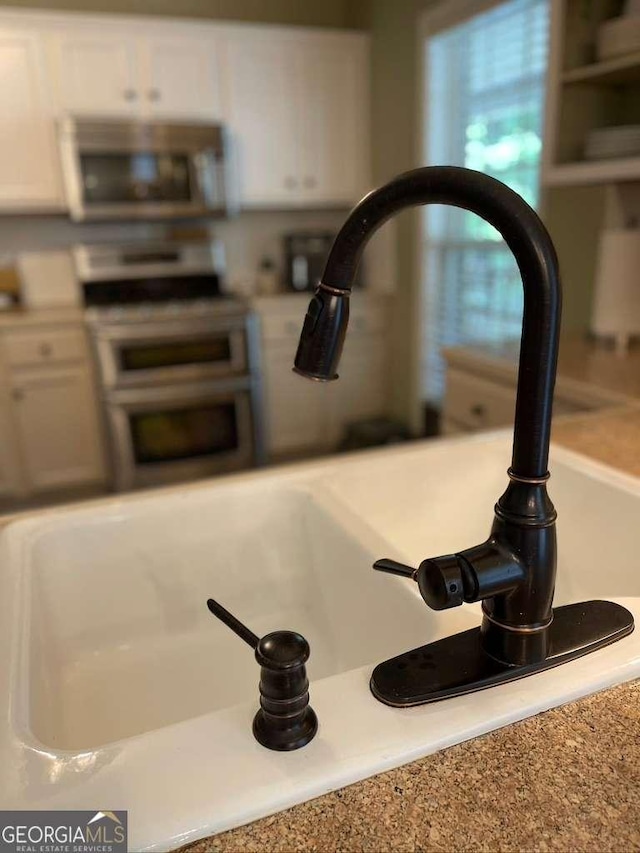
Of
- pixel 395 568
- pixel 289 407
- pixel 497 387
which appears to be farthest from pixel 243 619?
pixel 289 407

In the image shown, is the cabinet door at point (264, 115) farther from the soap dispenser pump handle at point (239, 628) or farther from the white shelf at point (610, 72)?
the soap dispenser pump handle at point (239, 628)

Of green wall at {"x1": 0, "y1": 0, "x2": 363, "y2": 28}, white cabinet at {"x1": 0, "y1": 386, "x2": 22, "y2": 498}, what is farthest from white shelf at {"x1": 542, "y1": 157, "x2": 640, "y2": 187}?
white cabinet at {"x1": 0, "y1": 386, "x2": 22, "y2": 498}

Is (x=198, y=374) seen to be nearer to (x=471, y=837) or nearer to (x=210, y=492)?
(x=210, y=492)

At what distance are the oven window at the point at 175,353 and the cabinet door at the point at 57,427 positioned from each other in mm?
264

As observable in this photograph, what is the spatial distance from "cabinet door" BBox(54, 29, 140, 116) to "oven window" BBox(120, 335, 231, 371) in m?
1.15

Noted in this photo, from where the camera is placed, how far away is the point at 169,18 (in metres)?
3.32

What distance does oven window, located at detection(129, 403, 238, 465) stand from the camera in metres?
3.10

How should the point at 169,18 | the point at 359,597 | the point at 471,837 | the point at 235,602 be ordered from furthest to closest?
the point at 169,18 → the point at 235,602 → the point at 359,597 → the point at 471,837

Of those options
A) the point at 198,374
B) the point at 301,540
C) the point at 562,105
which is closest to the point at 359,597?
the point at 301,540

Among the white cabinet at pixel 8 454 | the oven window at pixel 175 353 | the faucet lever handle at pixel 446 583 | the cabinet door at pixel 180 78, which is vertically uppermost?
the cabinet door at pixel 180 78

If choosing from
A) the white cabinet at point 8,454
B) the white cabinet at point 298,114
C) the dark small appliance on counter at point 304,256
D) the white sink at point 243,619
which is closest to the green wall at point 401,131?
the white cabinet at point 298,114

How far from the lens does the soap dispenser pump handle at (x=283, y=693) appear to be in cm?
46

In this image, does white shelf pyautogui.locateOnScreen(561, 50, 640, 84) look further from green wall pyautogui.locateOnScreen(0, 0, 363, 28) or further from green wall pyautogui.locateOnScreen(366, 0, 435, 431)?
green wall pyautogui.locateOnScreen(0, 0, 363, 28)

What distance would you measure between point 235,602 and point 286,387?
254cm
